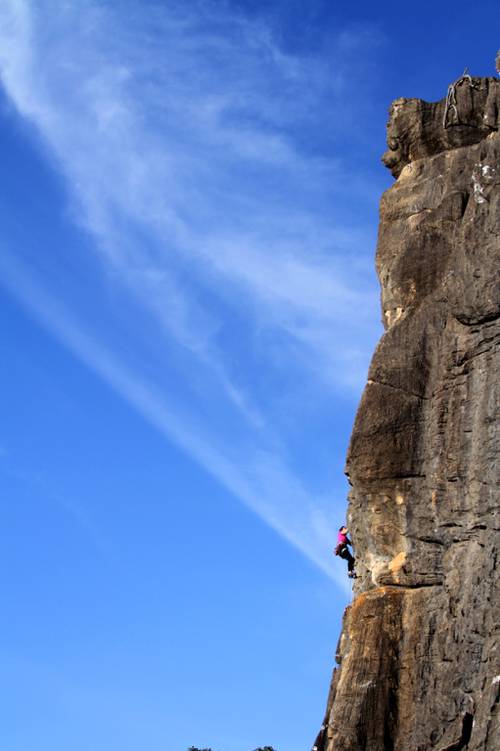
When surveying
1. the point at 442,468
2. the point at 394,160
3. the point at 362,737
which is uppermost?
the point at 394,160

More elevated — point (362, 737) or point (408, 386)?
point (408, 386)

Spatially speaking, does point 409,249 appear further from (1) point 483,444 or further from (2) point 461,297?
(1) point 483,444

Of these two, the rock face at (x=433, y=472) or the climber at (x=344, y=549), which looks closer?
the rock face at (x=433, y=472)

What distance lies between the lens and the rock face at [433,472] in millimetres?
26688

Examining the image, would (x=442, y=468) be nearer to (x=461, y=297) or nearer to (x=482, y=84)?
(x=461, y=297)

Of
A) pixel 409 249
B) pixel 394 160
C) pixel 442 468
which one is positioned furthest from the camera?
pixel 394 160

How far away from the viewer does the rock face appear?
87.6 ft

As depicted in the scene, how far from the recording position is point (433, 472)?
1144 inches

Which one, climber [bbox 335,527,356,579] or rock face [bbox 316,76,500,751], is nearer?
rock face [bbox 316,76,500,751]

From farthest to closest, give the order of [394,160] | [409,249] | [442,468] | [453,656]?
[394,160], [409,249], [442,468], [453,656]

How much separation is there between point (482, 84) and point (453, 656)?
1441 cm

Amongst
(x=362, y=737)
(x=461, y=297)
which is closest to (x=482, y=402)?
(x=461, y=297)

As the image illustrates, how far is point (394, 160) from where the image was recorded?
34.0m

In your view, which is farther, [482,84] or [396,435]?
[482,84]
